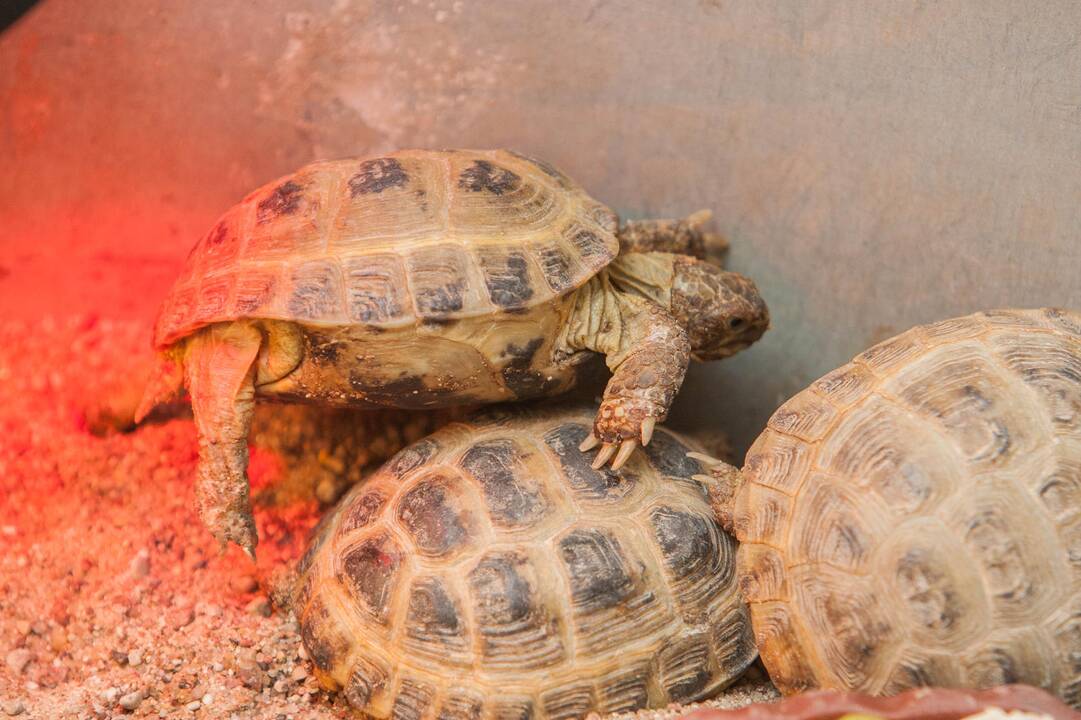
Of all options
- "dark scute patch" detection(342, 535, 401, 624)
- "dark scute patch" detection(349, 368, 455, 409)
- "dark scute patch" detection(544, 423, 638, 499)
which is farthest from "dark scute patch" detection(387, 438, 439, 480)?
"dark scute patch" detection(544, 423, 638, 499)

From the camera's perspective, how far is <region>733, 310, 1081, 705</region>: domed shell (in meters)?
2.09

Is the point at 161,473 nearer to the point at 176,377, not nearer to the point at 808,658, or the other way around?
the point at 176,377

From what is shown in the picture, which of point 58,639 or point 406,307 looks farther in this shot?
point 58,639

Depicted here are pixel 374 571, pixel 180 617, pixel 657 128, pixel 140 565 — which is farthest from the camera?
pixel 657 128

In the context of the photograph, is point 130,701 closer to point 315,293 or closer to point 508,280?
point 315,293

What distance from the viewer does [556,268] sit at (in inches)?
111

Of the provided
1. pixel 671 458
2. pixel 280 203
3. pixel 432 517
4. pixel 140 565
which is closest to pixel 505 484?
pixel 432 517

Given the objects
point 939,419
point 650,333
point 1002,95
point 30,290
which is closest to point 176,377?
point 30,290

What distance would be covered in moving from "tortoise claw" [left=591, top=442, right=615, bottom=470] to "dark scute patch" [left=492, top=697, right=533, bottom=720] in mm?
701

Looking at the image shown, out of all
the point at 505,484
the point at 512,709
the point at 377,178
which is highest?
the point at 377,178

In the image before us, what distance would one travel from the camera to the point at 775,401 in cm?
362

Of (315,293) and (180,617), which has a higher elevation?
(315,293)

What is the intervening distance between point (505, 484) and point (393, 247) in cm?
77

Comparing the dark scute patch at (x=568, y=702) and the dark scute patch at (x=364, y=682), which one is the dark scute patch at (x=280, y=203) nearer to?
the dark scute patch at (x=364, y=682)
